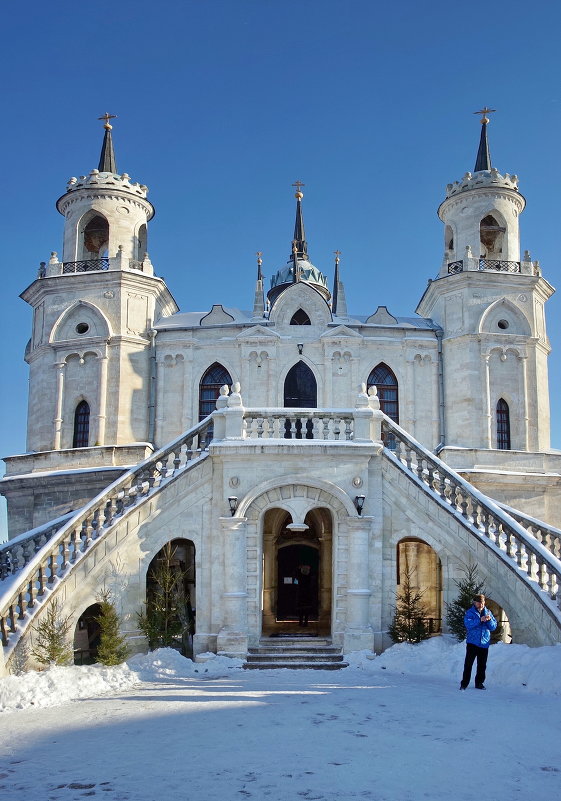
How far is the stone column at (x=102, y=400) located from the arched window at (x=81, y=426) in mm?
834

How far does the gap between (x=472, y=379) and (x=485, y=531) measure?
12077mm

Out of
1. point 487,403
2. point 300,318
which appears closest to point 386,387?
point 487,403

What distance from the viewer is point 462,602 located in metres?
18.5

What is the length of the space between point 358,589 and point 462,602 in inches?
93.8

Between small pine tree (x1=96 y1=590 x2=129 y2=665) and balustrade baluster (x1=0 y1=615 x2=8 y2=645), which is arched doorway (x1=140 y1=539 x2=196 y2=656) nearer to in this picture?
small pine tree (x1=96 y1=590 x2=129 y2=665)

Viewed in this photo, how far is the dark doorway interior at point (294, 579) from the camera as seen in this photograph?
2689cm

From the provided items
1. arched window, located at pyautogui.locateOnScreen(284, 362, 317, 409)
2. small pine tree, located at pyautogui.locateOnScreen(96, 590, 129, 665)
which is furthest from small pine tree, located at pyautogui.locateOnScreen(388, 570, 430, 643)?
arched window, located at pyautogui.locateOnScreen(284, 362, 317, 409)

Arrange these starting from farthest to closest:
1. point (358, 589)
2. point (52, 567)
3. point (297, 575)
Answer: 1. point (297, 575)
2. point (358, 589)
3. point (52, 567)

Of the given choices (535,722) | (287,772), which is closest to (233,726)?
(287,772)

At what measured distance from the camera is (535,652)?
15.4m

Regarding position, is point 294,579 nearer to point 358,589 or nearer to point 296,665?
point 358,589

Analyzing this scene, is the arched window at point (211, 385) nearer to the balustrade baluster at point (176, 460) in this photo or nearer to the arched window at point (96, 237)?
the arched window at point (96, 237)

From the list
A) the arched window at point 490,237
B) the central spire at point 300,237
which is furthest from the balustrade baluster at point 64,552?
the central spire at point 300,237

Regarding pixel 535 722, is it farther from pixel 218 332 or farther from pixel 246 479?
pixel 218 332
